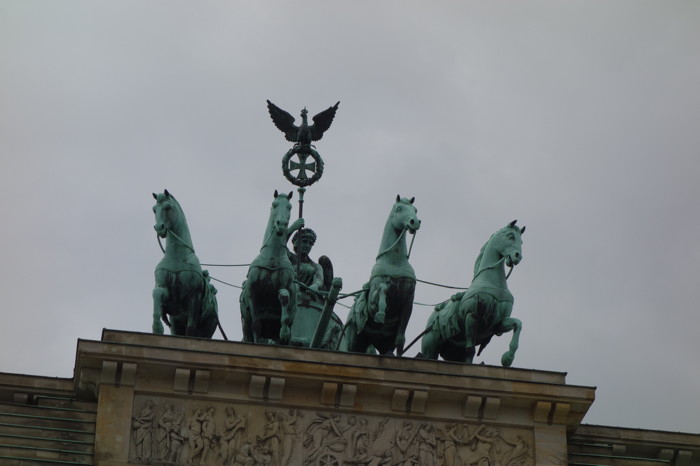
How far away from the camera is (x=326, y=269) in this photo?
4362cm

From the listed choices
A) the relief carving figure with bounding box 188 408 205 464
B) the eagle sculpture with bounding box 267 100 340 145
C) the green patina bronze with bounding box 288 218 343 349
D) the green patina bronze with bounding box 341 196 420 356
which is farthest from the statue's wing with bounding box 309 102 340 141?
the relief carving figure with bounding box 188 408 205 464

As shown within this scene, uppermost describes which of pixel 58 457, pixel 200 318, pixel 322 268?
pixel 322 268

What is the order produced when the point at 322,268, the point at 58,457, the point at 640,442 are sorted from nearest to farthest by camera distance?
the point at 58,457, the point at 640,442, the point at 322,268

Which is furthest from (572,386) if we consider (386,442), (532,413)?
(386,442)

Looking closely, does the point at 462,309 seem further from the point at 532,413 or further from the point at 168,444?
the point at 168,444

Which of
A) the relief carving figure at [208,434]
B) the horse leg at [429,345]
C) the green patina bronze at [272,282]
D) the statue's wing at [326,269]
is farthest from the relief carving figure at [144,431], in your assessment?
the statue's wing at [326,269]

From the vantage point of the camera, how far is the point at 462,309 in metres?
38.8

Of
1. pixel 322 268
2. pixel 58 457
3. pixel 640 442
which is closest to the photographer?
pixel 58 457

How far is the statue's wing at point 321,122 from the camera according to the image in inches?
1709

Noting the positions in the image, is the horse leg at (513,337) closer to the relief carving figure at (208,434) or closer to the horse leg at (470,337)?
the horse leg at (470,337)

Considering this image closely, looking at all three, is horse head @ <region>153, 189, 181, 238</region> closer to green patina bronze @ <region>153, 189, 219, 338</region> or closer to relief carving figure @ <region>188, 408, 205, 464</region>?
green patina bronze @ <region>153, 189, 219, 338</region>

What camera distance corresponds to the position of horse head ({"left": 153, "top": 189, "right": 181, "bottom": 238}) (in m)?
38.2

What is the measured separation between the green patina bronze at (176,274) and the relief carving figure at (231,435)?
232 centimetres

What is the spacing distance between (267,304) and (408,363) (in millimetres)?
2534
